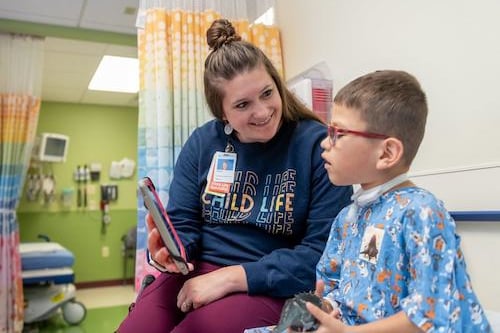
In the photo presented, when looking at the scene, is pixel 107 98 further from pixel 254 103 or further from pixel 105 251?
pixel 254 103

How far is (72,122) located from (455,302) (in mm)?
5532

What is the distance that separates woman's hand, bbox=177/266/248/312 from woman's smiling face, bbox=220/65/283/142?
1.30 ft

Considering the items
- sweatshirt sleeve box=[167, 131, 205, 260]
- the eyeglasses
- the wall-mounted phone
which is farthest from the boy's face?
the wall-mounted phone

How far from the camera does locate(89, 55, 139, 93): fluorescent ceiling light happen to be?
4.15 m

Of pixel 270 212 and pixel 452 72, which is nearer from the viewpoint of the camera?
pixel 270 212

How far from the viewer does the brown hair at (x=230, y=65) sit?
1213 mm

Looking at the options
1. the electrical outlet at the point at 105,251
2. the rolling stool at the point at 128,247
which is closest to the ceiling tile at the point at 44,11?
the rolling stool at the point at 128,247

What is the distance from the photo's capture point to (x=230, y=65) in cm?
121

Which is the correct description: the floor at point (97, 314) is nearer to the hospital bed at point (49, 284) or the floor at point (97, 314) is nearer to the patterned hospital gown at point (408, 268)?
the hospital bed at point (49, 284)

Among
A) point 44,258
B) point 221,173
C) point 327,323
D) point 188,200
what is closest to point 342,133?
point 327,323

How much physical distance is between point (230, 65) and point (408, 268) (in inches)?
28.7

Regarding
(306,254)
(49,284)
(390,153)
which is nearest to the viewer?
(390,153)

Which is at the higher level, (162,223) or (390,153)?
(390,153)

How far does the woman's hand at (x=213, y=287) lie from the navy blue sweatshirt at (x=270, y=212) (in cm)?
3
